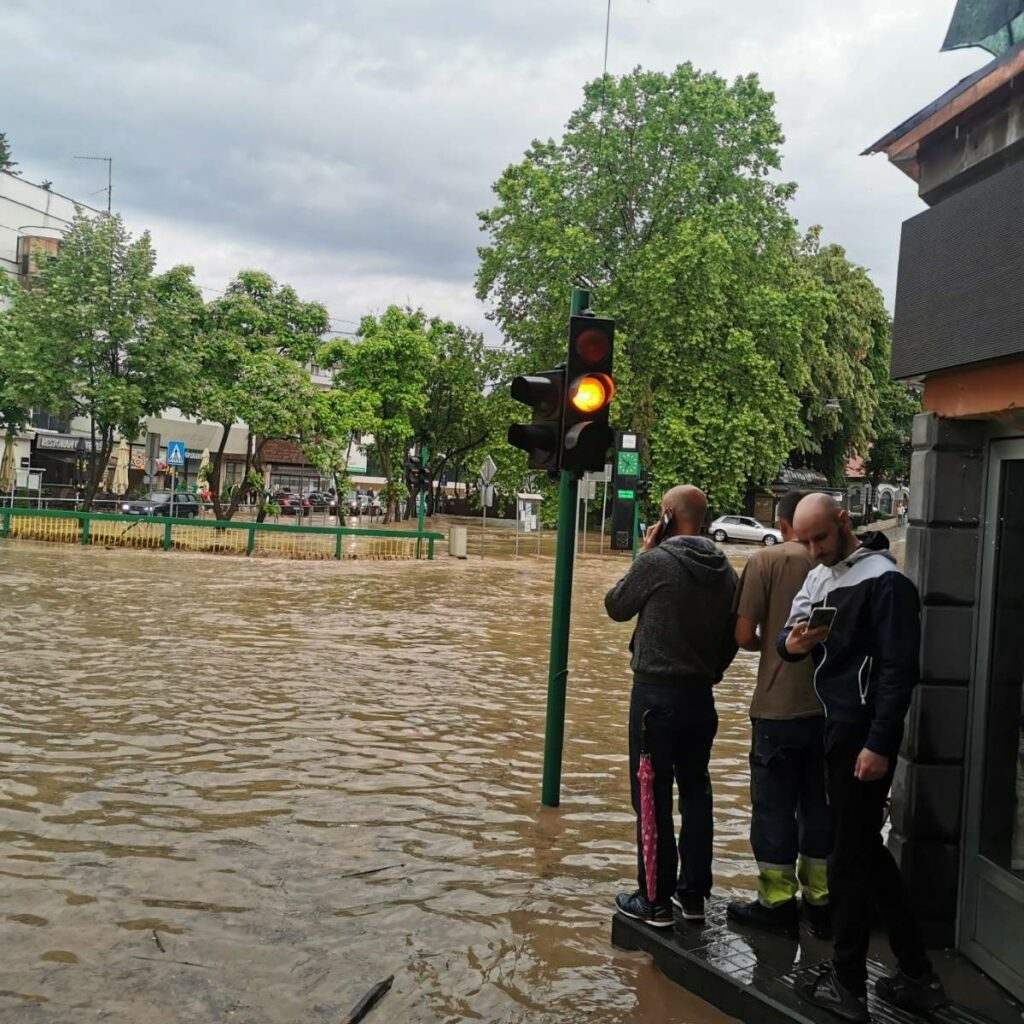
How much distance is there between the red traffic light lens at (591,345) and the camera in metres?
6.67

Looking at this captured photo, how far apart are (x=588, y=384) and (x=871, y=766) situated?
345 cm

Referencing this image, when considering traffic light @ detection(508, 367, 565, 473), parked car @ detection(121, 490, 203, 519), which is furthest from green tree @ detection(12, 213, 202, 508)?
traffic light @ detection(508, 367, 565, 473)

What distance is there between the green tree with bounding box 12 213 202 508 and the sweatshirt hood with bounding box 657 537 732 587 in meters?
26.6

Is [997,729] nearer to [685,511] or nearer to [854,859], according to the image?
[854,859]

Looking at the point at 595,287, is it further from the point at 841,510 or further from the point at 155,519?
the point at 841,510

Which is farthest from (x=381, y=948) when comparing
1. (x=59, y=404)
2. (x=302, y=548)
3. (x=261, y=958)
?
(x=59, y=404)

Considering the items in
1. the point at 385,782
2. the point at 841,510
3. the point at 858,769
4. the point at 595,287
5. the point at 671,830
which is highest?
the point at 595,287

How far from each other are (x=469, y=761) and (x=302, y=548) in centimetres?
2006

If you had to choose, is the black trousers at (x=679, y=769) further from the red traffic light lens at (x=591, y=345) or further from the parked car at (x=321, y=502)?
the parked car at (x=321, y=502)

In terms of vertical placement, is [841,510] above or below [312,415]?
below

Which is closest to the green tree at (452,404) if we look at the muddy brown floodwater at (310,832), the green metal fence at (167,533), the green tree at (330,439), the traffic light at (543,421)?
the green tree at (330,439)

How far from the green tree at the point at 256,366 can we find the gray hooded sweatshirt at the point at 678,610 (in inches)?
1100

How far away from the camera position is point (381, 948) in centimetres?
460

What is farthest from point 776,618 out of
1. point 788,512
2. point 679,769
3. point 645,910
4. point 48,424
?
point 48,424
